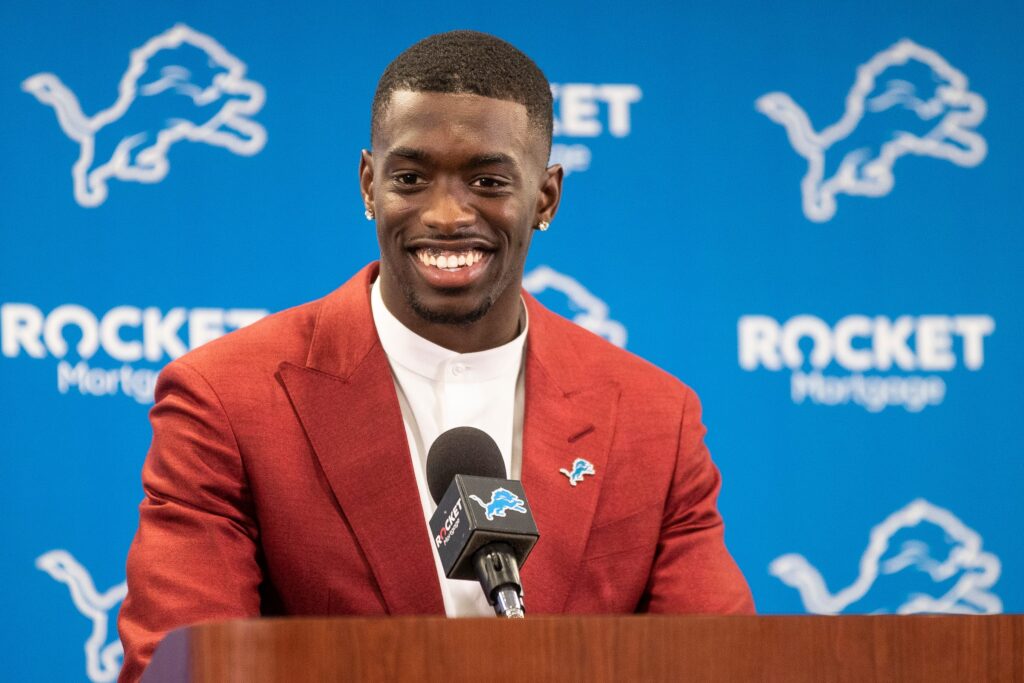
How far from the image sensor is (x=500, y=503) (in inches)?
59.6

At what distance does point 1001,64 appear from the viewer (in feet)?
11.2

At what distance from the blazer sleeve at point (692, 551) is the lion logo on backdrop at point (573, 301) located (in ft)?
2.65

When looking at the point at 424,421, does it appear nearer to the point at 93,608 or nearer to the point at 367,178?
the point at 367,178

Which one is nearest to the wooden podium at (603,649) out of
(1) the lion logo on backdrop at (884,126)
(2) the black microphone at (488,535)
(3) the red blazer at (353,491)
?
(2) the black microphone at (488,535)

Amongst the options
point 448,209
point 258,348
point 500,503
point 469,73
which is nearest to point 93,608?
point 258,348

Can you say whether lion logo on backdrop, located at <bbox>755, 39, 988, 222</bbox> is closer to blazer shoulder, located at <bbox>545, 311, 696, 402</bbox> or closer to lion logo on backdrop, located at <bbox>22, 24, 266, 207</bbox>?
blazer shoulder, located at <bbox>545, 311, 696, 402</bbox>

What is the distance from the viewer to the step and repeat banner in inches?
117

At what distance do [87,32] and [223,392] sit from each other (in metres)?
1.27

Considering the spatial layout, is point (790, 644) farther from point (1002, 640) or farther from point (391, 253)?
point (391, 253)

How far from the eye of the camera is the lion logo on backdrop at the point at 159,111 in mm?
3031

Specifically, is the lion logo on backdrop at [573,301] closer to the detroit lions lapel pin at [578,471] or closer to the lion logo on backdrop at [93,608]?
the detroit lions lapel pin at [578,471]

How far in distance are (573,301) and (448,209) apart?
40.8 inches

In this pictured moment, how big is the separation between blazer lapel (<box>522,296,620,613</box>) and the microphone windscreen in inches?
16.5

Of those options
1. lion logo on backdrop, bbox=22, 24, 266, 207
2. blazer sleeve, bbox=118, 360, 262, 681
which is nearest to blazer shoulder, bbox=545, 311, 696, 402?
blazer sleeve, bbox=118, 360, 262, 681
